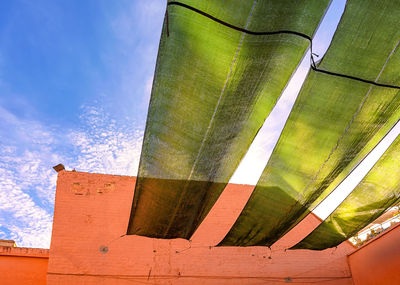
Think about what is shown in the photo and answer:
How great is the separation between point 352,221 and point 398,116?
158 cm

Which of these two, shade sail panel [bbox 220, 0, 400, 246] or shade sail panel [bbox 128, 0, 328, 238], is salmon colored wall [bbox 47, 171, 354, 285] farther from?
shade sail panel [bbox 128, 0, 328, 238]

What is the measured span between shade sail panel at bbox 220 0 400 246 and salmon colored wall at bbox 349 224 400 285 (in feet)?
7.92

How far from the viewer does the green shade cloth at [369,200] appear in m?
3.49

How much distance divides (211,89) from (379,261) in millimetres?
4769

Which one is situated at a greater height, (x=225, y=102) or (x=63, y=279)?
(x=225, y=102)

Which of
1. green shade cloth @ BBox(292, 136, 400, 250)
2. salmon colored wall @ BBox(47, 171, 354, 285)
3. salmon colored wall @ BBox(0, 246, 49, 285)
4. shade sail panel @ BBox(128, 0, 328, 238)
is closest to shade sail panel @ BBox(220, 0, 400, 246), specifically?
shade sail panel @ BBox(128, 0, 328, 238)

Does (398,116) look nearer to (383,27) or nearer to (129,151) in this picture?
(383,27)

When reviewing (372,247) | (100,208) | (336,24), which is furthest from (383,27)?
(100,208)

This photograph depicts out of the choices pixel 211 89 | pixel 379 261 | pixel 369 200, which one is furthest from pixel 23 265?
pixel 379 261

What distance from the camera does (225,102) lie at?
2521 mm

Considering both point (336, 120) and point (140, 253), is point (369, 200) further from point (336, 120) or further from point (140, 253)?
point (140, 253)

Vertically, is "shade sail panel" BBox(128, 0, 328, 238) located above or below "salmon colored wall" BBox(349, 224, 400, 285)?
above

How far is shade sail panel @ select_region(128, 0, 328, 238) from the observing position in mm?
Answer: 2133

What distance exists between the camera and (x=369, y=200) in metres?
3.71
